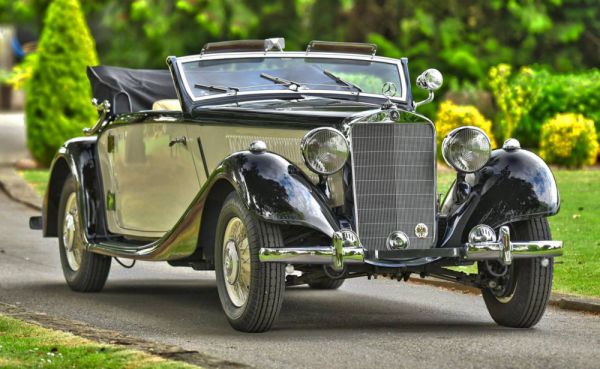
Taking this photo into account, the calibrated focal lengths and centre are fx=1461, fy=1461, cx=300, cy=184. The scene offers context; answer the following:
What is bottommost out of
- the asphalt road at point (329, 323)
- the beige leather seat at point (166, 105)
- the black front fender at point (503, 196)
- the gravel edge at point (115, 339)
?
the asphalt road at point (329, 323)

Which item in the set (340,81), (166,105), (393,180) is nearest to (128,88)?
(166,105)

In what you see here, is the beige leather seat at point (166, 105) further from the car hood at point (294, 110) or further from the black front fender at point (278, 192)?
the black front fender at point (278, 192)

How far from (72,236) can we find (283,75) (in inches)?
96.6

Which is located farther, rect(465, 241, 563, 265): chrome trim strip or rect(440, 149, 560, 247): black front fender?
rect(440, 149, 560, 247): black front fender

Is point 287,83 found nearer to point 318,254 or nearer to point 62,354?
point 318,254

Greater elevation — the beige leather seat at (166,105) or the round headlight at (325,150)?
the beige leather seat at (166,105)

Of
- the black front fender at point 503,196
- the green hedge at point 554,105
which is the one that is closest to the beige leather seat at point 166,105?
the black front fender at point 503,196

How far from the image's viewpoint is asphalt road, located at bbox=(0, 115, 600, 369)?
779 centimetres

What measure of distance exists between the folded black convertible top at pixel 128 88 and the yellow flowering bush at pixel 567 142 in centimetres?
902

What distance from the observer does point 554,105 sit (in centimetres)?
2230

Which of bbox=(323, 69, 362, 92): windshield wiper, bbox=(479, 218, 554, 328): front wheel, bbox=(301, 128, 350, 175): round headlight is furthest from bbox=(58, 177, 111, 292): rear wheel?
bbox=(479, 218, 554, 328): front wheel

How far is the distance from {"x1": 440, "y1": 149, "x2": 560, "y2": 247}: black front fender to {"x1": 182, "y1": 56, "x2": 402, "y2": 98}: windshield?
5.33ft

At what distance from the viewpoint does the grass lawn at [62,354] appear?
284 inches

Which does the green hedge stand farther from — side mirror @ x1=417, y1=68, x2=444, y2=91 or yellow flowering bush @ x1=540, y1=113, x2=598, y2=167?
side mirror @ x1=417, y1=68, x2=444, y2=91
